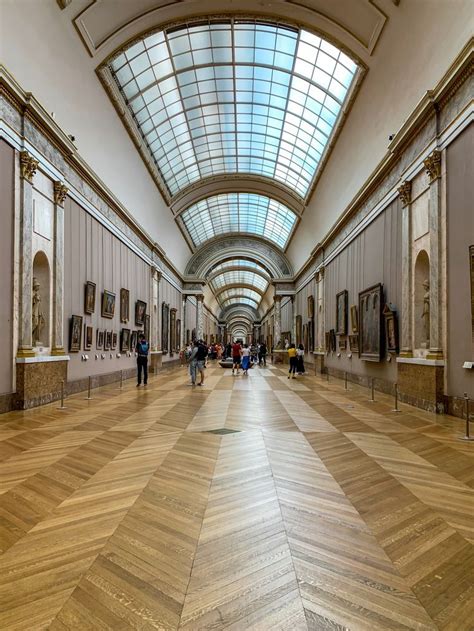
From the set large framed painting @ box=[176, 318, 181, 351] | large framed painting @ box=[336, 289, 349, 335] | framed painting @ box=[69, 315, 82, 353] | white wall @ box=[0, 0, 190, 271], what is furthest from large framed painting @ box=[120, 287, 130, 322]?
large framed painting @ box=[176, 318, 181, 351]

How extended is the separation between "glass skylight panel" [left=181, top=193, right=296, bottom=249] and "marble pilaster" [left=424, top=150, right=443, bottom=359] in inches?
810

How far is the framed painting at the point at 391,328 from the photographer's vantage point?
11594mm

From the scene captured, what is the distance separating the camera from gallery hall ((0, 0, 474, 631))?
2557 mm

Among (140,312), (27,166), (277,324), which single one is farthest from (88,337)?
(277,324)

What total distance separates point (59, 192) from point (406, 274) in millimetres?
9527

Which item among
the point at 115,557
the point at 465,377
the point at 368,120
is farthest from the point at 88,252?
the point at 115,557

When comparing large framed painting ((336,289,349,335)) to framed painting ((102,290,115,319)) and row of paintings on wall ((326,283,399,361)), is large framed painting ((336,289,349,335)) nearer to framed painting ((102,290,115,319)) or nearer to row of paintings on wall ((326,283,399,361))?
row of paintings on wall ((326,283,399,361))

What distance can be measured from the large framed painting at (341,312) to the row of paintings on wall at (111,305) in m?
9.38

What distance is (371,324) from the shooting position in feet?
45.2

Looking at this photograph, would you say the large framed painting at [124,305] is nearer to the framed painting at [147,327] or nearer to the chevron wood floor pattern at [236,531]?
the framed painting at [147,327]

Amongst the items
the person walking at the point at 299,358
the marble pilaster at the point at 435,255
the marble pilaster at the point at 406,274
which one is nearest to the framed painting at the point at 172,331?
the person walking at the point at 299,358

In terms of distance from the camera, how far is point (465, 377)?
8.06m

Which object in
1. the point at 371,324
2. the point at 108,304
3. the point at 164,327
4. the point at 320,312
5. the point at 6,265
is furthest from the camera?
the point at 164,327

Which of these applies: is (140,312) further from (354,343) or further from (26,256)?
(26,256)
